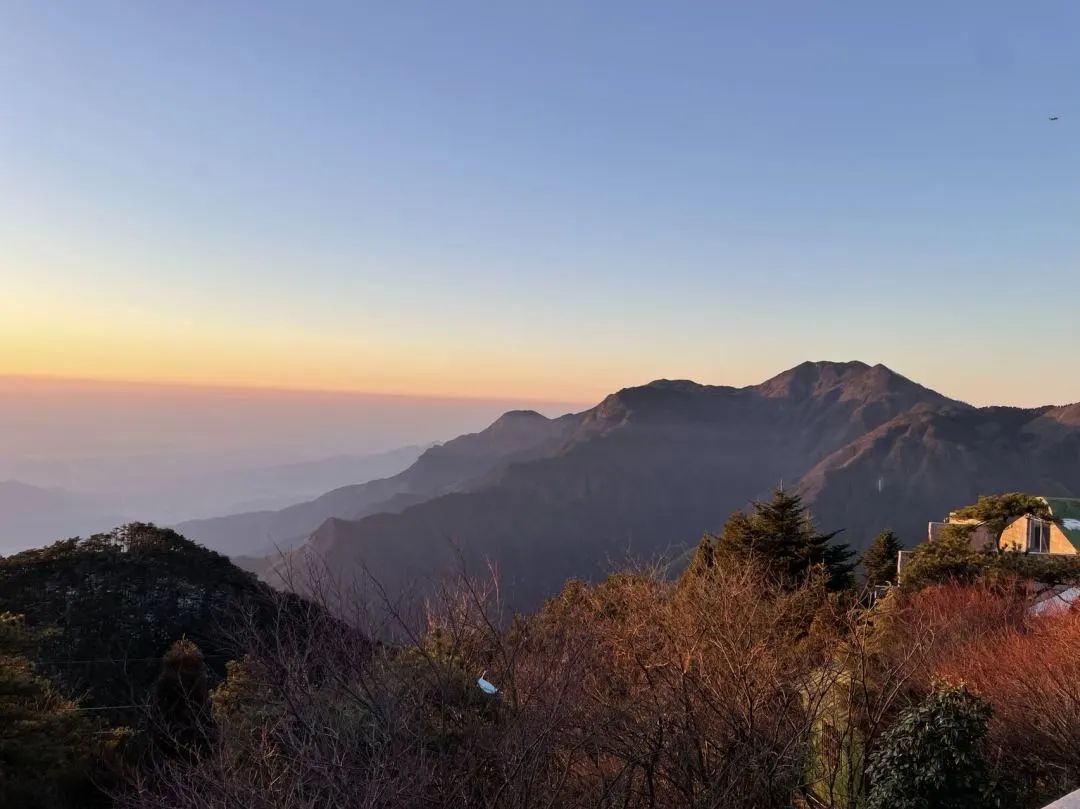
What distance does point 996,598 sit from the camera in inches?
671

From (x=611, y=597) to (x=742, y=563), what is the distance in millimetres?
7782

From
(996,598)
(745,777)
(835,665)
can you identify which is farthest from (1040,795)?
(996,598)

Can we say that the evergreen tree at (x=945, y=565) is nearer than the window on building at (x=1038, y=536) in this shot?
Yes

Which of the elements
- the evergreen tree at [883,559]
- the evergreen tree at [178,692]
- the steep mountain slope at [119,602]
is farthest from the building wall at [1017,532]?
the evergreen tree at [178,692]

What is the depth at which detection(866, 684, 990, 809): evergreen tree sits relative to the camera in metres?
7.73

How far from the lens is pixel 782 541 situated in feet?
87.4

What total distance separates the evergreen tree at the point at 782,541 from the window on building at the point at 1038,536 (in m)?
8.82

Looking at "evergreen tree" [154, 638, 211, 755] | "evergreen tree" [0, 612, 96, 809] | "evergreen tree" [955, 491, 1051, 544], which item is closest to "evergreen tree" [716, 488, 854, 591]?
"evergreen tree" [955, 491, 1051, 544]

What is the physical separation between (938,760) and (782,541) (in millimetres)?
19600

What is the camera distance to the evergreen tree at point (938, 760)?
7.73 meters

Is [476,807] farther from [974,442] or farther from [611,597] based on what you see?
[974,442]

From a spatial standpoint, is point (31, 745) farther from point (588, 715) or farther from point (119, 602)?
point (119, 602)

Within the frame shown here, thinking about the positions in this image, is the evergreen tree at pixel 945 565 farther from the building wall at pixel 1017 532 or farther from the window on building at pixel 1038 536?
the building wall at pixel 1017 532

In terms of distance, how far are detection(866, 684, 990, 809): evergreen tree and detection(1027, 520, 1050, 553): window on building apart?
83.2ft
